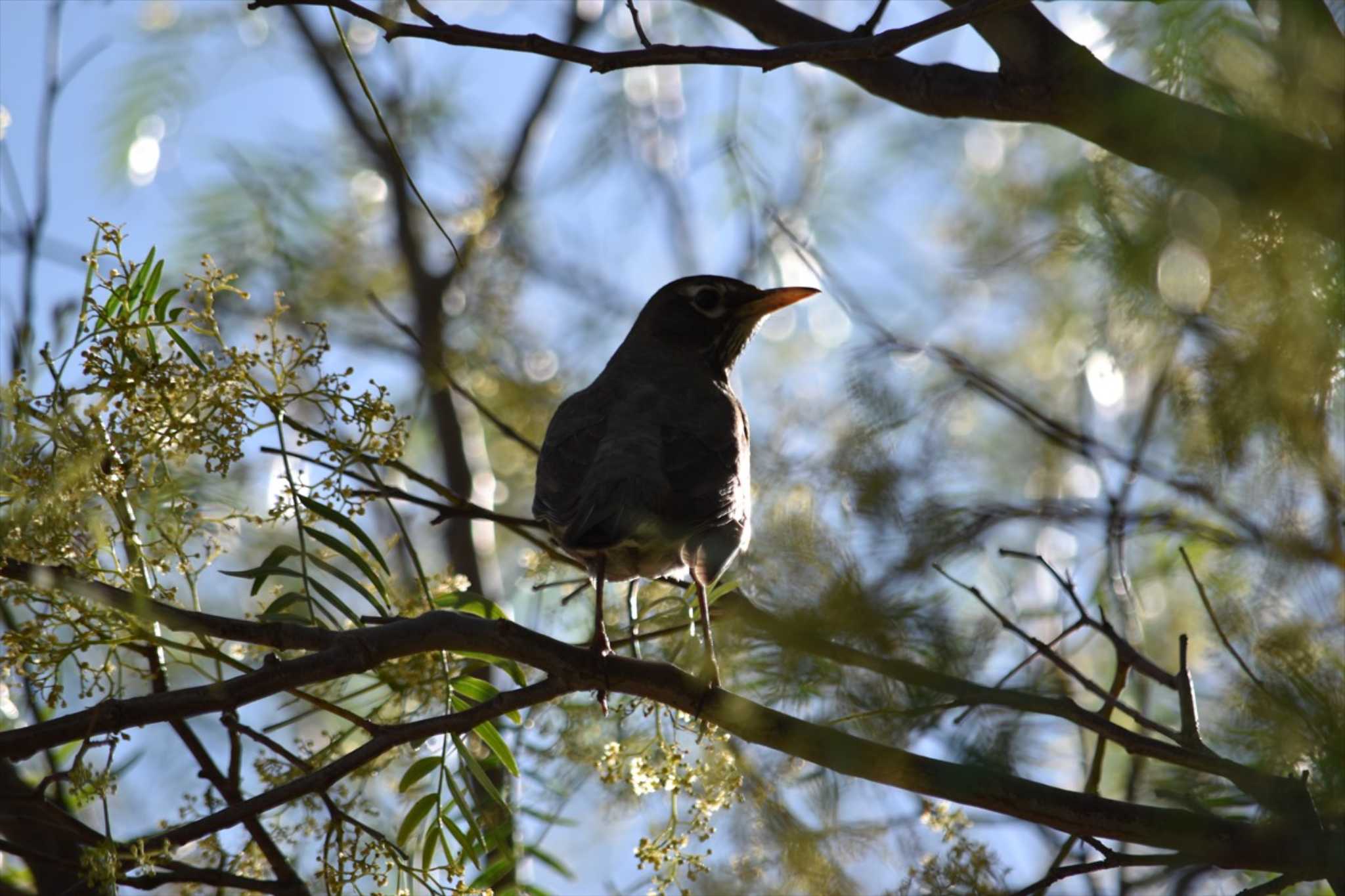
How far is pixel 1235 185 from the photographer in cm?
198

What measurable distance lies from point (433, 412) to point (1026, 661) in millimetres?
4048

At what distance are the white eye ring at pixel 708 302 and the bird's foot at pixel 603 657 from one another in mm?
2061

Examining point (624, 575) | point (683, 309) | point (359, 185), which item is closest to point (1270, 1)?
point (624, 575)

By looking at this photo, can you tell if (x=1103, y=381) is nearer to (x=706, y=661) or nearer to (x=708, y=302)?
(x=706, y=661)

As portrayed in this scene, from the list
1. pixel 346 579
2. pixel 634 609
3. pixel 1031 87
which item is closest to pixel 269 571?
pixel 346 579

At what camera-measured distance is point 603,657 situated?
2701 mm

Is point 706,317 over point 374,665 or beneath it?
over

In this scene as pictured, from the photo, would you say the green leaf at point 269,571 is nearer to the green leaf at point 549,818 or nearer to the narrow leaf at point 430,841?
the narrow leaf at point 430,841

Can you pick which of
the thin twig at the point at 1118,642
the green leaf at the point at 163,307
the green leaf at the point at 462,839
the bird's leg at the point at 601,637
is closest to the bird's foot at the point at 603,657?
the bird's leg at the point at 601,637

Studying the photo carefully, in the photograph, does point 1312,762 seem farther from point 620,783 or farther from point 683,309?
point 683,309

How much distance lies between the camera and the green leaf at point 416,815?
106 inches

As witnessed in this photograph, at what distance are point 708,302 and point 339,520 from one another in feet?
8.67

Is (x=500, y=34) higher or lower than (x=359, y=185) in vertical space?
lower

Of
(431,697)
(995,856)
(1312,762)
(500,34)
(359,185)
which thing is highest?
(359,185)
